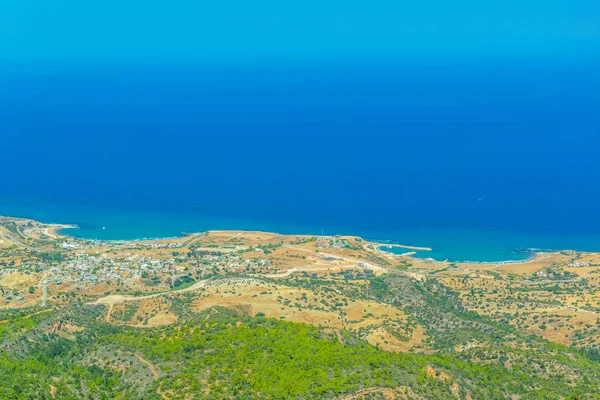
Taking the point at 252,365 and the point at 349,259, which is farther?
the point at 349,259

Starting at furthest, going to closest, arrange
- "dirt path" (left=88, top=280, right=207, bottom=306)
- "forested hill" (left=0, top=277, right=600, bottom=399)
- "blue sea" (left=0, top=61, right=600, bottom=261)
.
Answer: "blue sea" (left=0, top=61, right=600, bottom=261)
"dirt path" (left=88, top=280, right=207, bottom=306)
"forested hill" (left=0, top=277, right=600, bottom=399)

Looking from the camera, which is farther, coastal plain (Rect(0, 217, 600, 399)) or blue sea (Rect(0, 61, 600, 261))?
blue sea (Rect(0, 61, 600, 261))

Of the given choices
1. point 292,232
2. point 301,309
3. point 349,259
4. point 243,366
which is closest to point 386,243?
point 292,232

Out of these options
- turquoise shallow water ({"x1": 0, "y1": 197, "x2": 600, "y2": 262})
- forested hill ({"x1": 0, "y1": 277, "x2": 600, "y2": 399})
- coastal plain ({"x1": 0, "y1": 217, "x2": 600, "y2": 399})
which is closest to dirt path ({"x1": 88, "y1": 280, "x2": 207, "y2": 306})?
coastal plain ({"x1": 0, "y1": 217, "x2": 600, "y2": 399})

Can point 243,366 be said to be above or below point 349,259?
below

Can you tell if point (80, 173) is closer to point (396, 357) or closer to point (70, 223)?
point (70, 223)

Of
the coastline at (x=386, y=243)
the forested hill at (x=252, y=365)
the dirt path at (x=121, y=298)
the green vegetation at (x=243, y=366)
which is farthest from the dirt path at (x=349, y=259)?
the green vegetation at (x=243, y=366)

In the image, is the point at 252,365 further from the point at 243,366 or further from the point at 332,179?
the point at 332,179

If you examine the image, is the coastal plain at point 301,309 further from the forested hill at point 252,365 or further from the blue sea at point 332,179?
the blue sea at point 332,179

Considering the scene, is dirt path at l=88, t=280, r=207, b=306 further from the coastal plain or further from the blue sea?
the blue sea
